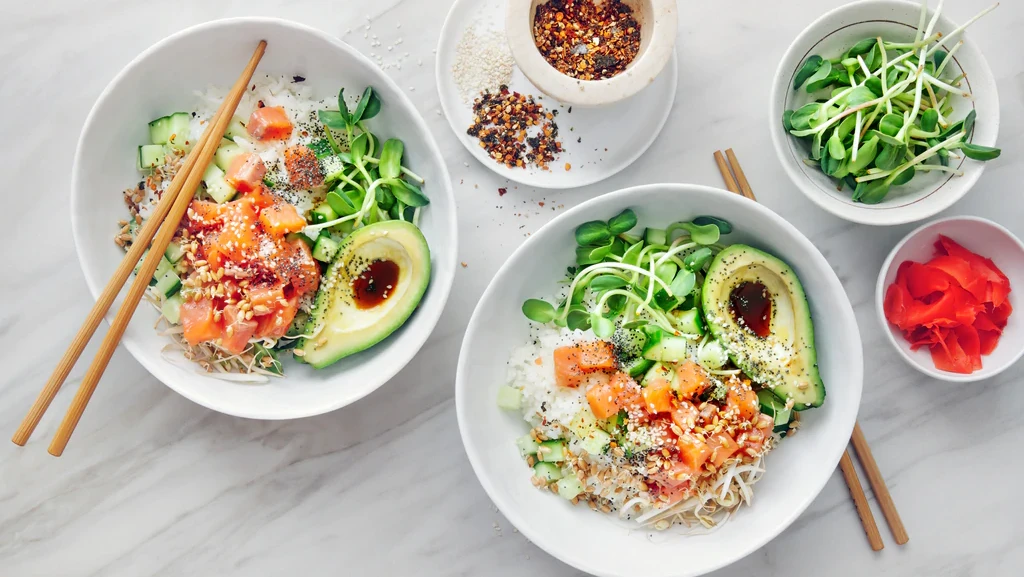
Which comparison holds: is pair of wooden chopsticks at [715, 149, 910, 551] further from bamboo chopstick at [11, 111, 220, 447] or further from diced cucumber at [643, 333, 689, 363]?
bamboo chopstick at [11, 111, 220, 447]

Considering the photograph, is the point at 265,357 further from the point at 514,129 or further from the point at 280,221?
the point at 514,129

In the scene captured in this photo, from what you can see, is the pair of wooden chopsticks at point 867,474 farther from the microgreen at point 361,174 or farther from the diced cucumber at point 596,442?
the microgreen at point 361,174

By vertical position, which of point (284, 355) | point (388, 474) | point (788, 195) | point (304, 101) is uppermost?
point (304, 101)

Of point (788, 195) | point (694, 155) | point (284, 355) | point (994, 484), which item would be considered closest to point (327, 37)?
point (284, 355)

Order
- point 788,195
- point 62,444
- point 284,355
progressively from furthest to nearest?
point 788,195, point 284,355, point 62,444

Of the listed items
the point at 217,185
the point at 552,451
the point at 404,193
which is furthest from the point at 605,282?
the point at 217,185

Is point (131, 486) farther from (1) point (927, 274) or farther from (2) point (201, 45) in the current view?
(1) point (927, 274)
